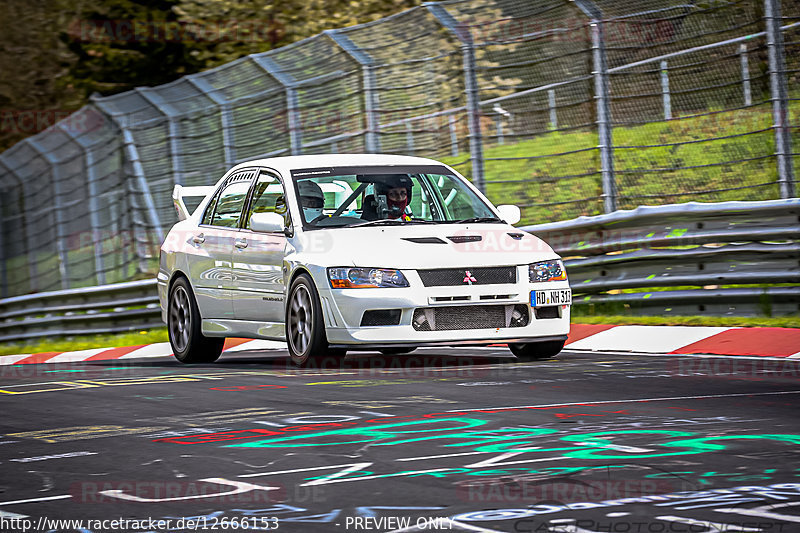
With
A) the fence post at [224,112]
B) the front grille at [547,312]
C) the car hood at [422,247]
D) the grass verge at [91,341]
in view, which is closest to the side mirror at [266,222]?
the car hood at [422,247]

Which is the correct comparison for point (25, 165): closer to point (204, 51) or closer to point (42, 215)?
point (42, 215)

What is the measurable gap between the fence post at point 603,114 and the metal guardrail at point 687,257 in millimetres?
386

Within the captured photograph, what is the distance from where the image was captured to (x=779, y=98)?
12500 mm

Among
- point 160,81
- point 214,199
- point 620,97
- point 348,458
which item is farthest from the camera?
point 160,81

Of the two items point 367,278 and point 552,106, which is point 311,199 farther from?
point 552,106

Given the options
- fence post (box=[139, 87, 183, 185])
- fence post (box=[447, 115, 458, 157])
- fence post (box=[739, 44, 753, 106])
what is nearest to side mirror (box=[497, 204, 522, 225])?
fence post (box=[739, 44, 753, 106])

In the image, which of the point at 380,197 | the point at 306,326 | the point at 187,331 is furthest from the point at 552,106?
the point at 306,326

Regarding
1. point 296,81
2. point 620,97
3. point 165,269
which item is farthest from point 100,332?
point 620,97

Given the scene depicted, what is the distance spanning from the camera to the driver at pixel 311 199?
434 inches

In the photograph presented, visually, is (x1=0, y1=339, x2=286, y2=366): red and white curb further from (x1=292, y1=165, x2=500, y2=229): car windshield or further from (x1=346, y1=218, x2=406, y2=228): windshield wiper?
(x1=346, y1=218, x2=406, y2=228): windshield wiper

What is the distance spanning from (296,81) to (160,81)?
50.0 feet

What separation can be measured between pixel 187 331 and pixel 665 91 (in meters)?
4.83

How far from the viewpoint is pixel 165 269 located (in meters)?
12.9

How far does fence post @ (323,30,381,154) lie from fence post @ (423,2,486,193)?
134 centimetres
